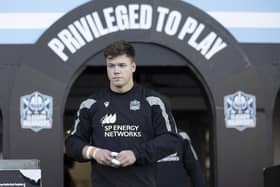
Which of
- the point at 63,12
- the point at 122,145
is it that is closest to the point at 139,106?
the point at 122,145

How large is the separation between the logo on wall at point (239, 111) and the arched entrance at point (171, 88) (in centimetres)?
17

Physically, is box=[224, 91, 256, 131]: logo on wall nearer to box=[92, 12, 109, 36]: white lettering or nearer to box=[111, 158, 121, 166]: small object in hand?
box=[92, 12, 109, 36]: white lettering

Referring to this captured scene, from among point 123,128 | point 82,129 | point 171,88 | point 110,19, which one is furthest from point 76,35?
point 171,88

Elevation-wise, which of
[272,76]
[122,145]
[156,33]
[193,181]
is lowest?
[193,181]

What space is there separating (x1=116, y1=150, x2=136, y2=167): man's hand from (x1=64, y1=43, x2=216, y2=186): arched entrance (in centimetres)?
255

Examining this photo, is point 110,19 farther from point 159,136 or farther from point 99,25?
point 159,136

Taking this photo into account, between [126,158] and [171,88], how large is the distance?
6.06 m

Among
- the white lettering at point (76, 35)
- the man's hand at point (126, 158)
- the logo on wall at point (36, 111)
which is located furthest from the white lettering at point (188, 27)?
the man's hand at point (126, 158)

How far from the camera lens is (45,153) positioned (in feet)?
18.9

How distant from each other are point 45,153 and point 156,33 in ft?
4.51

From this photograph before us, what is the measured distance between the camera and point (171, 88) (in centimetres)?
945

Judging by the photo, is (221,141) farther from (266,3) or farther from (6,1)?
(6,1)

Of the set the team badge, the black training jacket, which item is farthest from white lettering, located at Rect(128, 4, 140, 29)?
the team badge

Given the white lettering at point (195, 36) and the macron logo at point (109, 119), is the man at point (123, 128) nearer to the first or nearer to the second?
the macron logo at point (109, 119)
